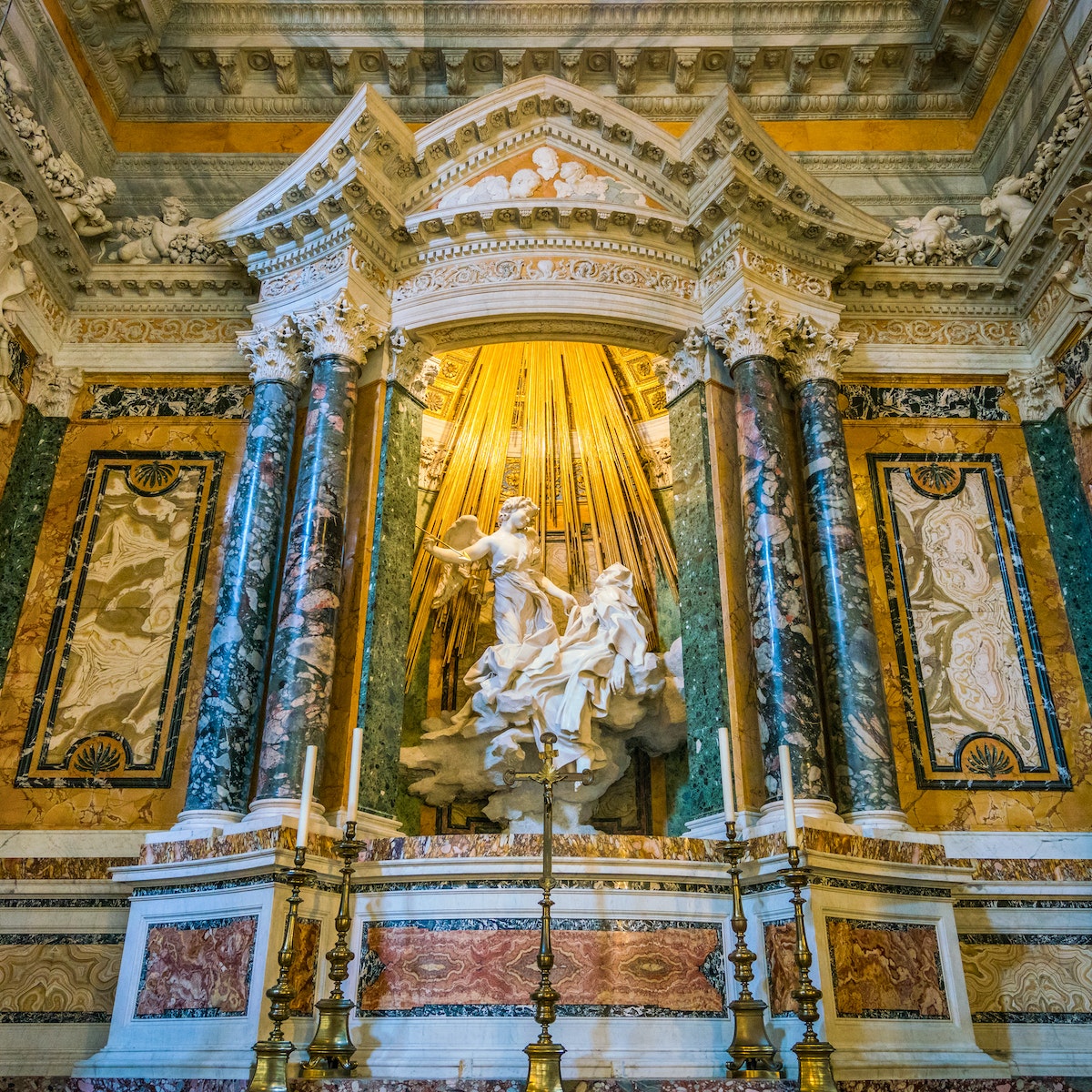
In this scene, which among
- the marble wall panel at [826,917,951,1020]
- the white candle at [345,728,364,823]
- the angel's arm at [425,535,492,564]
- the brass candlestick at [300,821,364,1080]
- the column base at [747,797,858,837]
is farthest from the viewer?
the angel's arm at [425,535,492,564]

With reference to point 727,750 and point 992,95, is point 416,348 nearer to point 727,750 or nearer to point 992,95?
point 727,750

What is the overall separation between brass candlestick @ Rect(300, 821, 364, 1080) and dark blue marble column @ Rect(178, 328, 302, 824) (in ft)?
5.04

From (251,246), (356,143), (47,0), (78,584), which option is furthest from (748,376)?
(47,0)

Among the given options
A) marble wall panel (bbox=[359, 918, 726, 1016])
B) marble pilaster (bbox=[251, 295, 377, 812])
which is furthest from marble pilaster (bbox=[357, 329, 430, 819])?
marble wall panel (bbox=[359, 918, 726, 1016])

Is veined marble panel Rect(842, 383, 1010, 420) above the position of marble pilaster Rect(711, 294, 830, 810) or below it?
above

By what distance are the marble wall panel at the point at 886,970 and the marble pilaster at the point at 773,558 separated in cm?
81

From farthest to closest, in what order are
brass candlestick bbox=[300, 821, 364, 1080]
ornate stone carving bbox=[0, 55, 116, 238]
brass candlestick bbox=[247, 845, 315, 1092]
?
ornate stone carving bbox=[0, 55, 116, 238] < brass candlestick bbox=[300, 821, 364, 1080] < brass candlestick bbox=[247, 845, 315, 1092]

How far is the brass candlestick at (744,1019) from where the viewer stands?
5.44m

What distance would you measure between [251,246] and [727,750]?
5243 mm

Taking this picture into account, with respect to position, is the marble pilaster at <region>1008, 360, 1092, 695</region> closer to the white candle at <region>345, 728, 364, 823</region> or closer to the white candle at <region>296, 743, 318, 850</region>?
the white candle at <region>345, 728, 364, 823</region>

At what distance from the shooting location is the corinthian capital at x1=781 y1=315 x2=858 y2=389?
26.5 ft

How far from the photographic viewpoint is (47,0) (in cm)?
870

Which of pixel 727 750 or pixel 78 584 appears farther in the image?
pixel 78 584

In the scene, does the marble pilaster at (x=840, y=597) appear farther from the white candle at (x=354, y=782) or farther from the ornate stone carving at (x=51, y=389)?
the ornate stone carving at (x=51, y=389)
